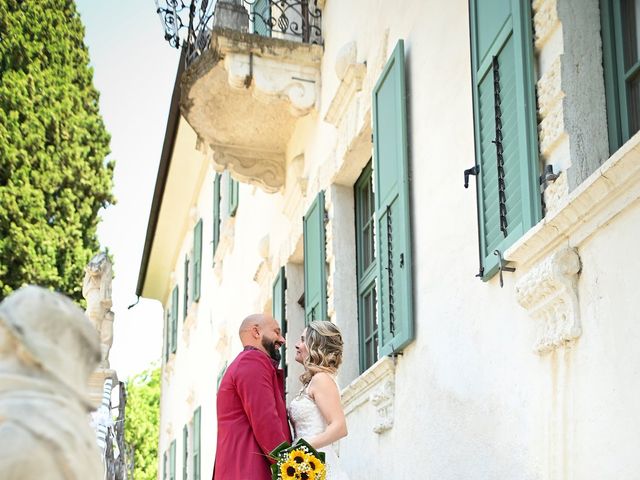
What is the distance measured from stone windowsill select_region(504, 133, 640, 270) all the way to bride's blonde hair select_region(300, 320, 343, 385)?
43.3 inches

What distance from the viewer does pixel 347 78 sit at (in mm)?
8891

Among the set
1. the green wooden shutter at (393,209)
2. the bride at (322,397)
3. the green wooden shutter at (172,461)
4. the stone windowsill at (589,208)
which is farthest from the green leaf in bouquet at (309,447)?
the green wooden shutter at (172,461)

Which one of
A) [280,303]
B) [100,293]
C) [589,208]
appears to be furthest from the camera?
[100,293]

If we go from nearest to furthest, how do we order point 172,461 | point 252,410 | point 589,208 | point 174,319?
point 589,208 → point 252,410 → point 172,461 → point 174,319

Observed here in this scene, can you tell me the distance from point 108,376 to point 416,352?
8.94 m

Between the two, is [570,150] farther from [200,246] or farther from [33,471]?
[200,246]

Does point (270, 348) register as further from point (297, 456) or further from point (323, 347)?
point (297, 456)

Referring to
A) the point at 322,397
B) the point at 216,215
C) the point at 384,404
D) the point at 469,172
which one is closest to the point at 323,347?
the point at 322,397

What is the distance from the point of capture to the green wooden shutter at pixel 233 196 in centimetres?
1551

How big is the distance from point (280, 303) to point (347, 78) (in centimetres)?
329

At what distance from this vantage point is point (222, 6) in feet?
34.1

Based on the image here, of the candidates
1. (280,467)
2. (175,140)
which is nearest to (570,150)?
(280,467)

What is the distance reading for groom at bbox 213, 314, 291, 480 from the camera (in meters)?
5.53

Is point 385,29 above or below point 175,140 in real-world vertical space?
below
